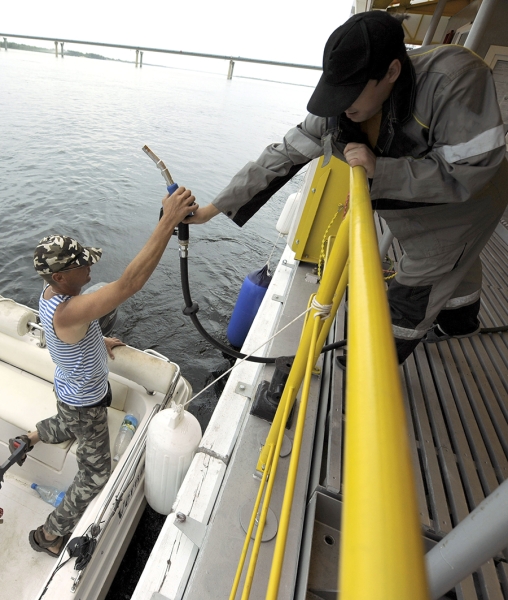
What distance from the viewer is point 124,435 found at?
2.83m

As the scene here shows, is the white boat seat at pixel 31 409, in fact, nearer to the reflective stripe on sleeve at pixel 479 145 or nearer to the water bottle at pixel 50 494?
the water bottle at pixel 50 494

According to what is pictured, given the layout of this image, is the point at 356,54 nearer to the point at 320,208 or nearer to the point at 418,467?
the point at 418,467

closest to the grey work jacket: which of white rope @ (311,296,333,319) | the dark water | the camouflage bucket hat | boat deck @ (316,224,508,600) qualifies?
white rope @ (311,296,333,319)

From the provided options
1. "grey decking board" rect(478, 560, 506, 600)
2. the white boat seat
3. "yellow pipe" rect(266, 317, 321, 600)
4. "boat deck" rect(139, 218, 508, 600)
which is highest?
"yellow pipe" rect(266, 317, 321, 600)

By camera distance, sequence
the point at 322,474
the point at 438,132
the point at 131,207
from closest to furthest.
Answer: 1. the point at 438,132
2. the point at 322,474
3. the point at 131,207

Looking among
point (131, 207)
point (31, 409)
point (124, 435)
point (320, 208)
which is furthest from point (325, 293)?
point (131, 207)

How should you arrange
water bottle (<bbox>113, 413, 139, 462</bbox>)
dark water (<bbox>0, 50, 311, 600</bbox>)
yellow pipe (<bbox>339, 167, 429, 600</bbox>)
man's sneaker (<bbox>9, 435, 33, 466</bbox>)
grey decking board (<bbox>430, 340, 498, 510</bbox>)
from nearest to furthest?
yellow pipe (<bbox>339, 167, 429, 600</bbox>)
grey decking board (<bbox>430, 340, 498, 510</bbox>)
man's sneaker (<bbox>9, 435, 33, 466</bbox>)
water bottle (<bbox>113, 413, 139, 462</bbox>)
dark water (<bbox>0, 50, 311, 600</bbox>)

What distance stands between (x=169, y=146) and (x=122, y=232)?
9870mm

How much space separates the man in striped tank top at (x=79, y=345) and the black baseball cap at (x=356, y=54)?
2.84 ft

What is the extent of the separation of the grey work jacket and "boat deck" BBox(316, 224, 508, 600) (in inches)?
50.1

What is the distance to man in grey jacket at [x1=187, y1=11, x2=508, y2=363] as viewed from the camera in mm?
1270

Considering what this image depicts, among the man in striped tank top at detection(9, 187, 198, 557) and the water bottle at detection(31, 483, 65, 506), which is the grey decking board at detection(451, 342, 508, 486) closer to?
the man in striped tank top at detection(9, 187, 198, 557)

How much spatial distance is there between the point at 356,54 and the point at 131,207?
10727mm

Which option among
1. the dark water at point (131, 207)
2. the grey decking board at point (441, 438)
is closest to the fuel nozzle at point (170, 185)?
the grey decking board at point (441, 438)
